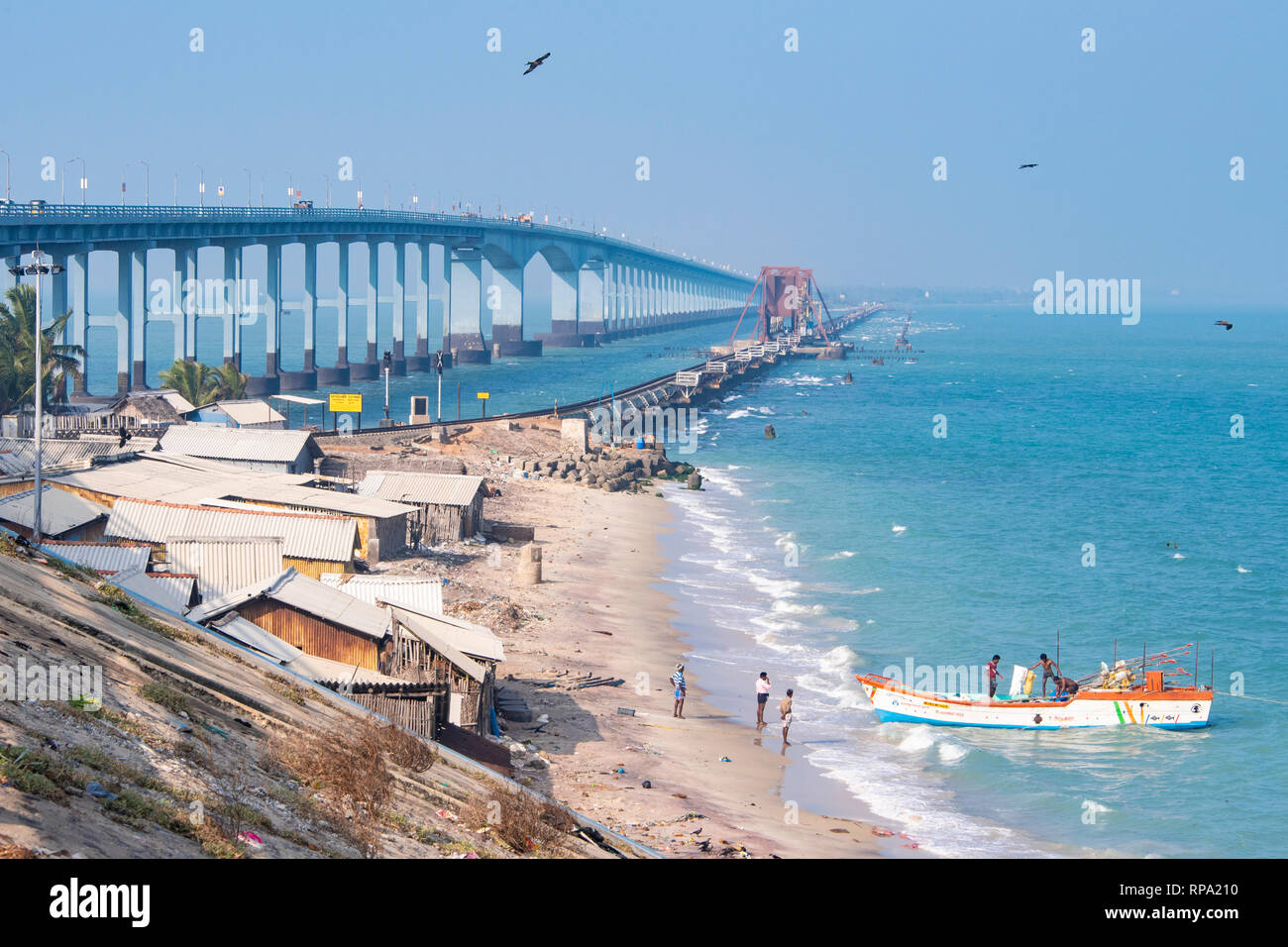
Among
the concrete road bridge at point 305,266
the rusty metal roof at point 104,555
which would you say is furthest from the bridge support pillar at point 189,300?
the rusty metal roof at point 104,555

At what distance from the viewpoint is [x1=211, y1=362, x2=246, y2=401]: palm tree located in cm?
6381

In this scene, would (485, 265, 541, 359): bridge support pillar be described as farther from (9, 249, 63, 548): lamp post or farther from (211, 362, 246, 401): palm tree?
(9, 249, 63, 548): lamp post

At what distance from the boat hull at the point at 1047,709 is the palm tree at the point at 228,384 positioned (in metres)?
45.9

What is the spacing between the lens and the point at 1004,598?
39.0 metres

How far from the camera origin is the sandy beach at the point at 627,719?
18.7 meters

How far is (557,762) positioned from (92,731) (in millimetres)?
9978

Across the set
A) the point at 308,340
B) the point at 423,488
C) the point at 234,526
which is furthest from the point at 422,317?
the point at 234,526

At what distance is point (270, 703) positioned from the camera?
1534 cm

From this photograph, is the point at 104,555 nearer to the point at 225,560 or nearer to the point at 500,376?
the point at 225,560

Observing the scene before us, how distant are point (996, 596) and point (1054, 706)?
13181 millimetres
